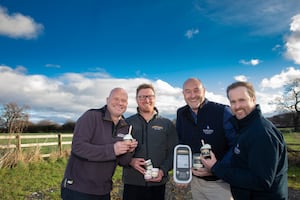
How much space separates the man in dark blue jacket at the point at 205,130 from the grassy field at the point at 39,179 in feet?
16.2

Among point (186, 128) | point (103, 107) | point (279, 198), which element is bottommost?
point (279, 198)

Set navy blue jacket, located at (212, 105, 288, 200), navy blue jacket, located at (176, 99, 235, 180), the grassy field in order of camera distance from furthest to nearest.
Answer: the grassy field
navy blue jacket, located at (176, 99, 235, 180)
navy blue jacket, located at (212, 105, 288, 200)

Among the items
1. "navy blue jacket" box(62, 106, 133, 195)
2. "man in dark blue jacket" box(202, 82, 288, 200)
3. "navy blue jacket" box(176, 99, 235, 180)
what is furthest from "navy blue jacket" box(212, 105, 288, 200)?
"navy blue jacket" box(62, 106, 133, 195)

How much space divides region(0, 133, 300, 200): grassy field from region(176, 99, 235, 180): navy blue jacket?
5.09 m

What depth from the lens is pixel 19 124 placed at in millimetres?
14273

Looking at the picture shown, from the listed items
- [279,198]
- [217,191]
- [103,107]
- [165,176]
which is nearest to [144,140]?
[165,176]

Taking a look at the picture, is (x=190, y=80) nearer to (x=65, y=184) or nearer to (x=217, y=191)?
(x=217, y=191)

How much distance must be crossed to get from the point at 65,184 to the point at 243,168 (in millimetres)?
2127

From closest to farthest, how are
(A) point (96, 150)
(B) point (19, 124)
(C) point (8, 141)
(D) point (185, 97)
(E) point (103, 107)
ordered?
(A) point (96, 150) < (E) point (103, 107) < (D) point (185, 97) < (C) point (8, 141) < (B) point (19, 124)

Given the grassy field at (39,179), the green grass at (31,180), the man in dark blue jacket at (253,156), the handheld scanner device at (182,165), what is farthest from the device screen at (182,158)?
the green grass at (31,180)

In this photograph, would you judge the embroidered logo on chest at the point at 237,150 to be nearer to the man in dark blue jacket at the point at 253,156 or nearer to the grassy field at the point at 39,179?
the man in dark blue jacket at the point at 253,156

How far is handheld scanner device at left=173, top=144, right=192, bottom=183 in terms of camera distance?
359 cm

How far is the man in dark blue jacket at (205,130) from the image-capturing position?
3.91 m

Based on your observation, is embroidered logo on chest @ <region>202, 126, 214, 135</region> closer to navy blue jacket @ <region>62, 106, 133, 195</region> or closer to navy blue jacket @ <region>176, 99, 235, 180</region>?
navy blue jacket @ <region>176, 99, 235, 180</region>
